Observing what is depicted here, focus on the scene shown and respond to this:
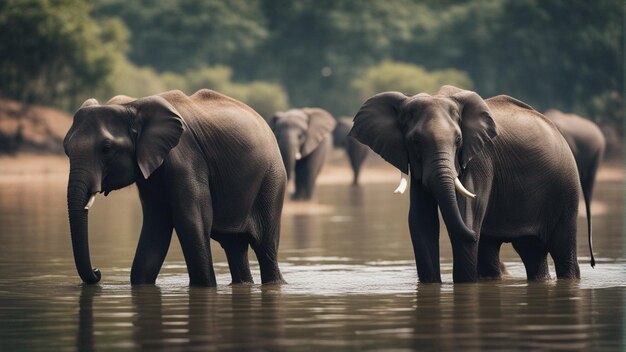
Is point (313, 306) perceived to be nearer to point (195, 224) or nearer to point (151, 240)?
point (195, 224)

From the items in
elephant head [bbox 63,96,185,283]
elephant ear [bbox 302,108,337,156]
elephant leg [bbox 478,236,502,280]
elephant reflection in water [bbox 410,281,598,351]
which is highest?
elephant ear [bbox 302,108,337,156]

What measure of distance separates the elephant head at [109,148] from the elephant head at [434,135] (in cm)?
207

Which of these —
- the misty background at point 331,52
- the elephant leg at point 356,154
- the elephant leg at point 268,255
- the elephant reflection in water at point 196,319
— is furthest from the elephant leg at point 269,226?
the misty background at point 331,52

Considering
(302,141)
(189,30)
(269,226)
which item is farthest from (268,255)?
(189,30)

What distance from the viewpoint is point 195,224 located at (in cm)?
1723

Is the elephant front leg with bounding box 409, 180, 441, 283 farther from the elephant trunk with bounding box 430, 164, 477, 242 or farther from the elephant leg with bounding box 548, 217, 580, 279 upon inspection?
the elephant leg with bounding box 548, 217, 580, 279

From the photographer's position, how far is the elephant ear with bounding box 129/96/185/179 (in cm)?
1695

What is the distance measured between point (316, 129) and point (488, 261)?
21953 millimetres

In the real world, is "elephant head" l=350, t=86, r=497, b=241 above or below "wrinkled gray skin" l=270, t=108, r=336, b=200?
below

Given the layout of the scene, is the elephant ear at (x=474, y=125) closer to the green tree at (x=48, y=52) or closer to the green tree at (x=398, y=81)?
the green tree at (x=48, y=52)

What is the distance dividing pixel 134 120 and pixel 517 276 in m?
5.02

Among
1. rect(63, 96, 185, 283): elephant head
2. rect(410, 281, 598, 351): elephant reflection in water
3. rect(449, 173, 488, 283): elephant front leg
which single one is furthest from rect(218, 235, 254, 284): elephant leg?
rect(449, 173, 488, 283): elephant front leg

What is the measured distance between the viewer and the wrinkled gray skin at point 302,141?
38875 mm

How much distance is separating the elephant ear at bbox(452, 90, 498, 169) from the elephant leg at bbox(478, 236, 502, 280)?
4.81ft
